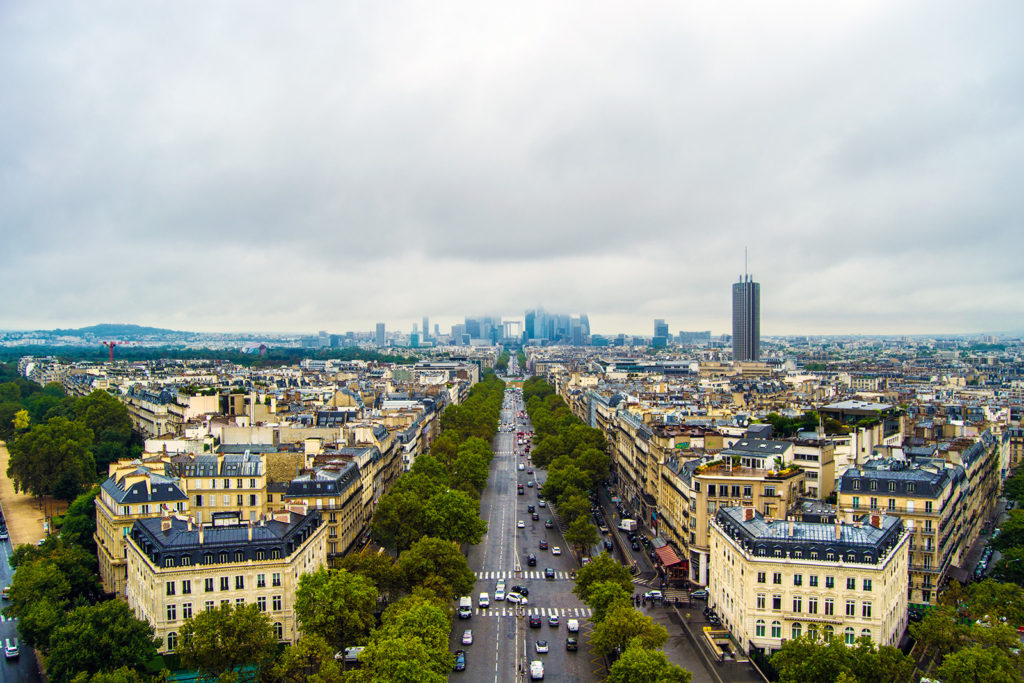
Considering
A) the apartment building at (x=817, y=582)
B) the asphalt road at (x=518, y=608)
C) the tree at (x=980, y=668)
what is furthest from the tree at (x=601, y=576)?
the tree at (x=980, y=668)

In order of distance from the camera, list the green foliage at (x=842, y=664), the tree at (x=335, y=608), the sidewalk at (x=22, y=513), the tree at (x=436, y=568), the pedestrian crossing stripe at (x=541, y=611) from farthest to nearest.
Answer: the sidewalk at (x=22, y=513) < the pedestrian crossing stripe at (x=541, y=611) < the tree at (x=436, y=568) < the tree at (x=335, y=608) < the green foliage at (x=842, y=664)

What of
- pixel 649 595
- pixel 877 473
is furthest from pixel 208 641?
pixel 877 473

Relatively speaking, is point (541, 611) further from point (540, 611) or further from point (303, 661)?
point (303, 661)

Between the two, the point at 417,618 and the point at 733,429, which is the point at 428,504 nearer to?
the point at 417,618

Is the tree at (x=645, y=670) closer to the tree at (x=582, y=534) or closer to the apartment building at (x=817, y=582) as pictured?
the apartment building at (x=817, y=582)

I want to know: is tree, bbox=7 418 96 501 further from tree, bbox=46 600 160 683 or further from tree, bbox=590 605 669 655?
tree, bbox=590 605 669 655

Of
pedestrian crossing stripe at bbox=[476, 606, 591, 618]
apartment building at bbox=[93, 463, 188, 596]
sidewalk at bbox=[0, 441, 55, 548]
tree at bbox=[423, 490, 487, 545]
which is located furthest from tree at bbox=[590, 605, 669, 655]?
sidewalk at bbox=[0, 441, 55, 548]
